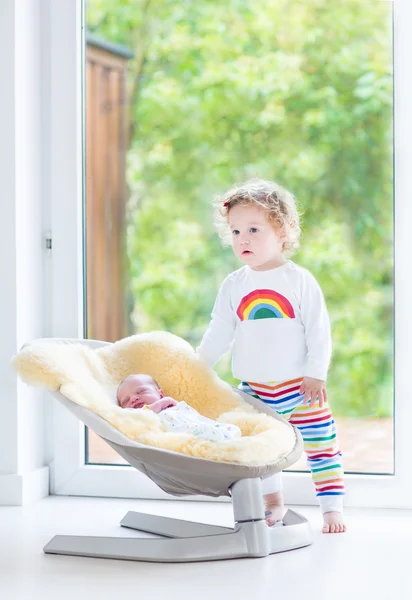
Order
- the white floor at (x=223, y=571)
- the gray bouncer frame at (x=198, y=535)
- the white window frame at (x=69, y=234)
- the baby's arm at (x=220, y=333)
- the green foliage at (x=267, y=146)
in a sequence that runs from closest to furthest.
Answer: the white floor at (x=223, y=571) → the gray bouncer frame at (x=198, y=535) → the baby's arm at (x=220, y=333) → the green foliage at (x=267, y=146) → the white window frame at (x=69, y=234)

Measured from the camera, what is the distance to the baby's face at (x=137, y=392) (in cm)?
202

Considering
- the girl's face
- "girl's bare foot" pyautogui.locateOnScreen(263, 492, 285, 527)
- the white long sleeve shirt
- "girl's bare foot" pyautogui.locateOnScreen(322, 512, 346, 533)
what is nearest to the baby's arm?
the white long sleeve shirt

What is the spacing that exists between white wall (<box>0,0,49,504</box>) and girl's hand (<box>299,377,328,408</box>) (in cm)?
82

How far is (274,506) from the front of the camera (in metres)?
2.15

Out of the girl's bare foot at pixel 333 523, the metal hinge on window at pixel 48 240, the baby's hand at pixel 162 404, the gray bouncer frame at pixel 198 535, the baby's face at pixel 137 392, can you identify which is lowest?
the girl's bare foot at pixel 333 523

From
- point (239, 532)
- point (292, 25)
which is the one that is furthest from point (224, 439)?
point (292, 25)

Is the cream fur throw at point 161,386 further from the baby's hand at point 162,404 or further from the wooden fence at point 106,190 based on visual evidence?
the wooden fence at point 106,190

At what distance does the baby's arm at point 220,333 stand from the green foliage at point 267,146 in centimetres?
24

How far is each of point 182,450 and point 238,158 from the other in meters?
1.01

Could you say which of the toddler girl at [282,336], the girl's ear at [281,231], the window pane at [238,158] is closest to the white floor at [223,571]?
the toddler girl at [282,336]

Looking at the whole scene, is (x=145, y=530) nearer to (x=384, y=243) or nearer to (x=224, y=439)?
(x=224, y=439)

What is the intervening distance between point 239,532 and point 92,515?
589 millimetres

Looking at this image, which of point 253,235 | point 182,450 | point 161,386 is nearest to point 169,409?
point 161,386

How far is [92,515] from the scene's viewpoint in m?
2.25
